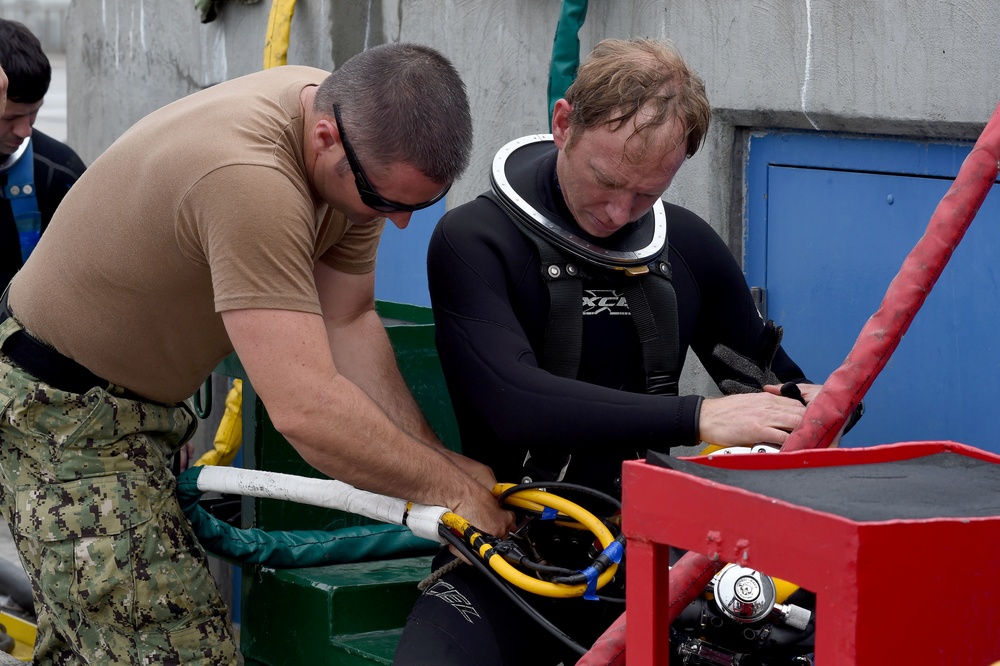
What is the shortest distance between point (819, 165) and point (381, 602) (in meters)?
1.58

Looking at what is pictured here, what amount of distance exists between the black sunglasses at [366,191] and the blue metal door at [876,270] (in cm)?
131

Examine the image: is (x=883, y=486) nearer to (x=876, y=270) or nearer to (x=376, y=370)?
(x=376, y=370)

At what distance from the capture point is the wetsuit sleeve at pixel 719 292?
2553mm

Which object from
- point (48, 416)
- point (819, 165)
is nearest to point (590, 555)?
point (48, 416)

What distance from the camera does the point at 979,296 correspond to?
2.79 metres

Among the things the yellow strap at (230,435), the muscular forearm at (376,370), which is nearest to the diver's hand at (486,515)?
the muscular forearm at (376,370)

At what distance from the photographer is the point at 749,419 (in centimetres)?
202

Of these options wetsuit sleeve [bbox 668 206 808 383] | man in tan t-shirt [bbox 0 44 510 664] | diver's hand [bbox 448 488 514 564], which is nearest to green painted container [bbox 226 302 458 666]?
man in tan t-shirt [bbox 0 44 510 664]

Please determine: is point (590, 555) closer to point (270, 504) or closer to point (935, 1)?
point (270, 504)

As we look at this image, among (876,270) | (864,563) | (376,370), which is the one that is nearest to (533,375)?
(376,370)

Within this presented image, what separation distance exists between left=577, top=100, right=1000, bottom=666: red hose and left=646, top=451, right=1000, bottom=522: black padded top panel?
0.39 ft

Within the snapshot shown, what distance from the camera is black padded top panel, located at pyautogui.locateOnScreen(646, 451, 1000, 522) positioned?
1268mm

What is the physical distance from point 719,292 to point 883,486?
121cm

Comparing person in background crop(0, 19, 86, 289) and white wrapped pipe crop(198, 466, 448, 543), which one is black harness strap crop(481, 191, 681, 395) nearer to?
white wrapped pipe crop(198, 466, 448, 543)
